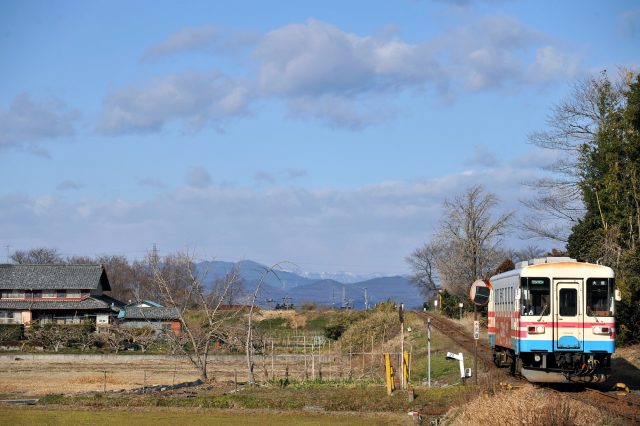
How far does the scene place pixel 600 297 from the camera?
22078 mm

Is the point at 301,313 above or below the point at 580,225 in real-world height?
below

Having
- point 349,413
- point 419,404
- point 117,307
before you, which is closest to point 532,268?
point 419,404

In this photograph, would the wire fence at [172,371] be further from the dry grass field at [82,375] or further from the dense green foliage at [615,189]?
the dense green foliage at [615,189]

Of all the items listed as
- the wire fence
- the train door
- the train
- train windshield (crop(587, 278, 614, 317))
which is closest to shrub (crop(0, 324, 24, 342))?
the wire fence

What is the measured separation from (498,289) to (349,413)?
7450 millimetres

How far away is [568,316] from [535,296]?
0.99 m

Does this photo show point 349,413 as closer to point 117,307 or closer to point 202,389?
point 202,389

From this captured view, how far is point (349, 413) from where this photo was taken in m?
22.6

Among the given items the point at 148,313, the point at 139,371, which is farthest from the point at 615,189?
the point at 148,313

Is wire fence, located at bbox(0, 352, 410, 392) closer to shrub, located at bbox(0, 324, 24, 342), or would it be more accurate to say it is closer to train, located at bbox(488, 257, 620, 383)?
train, located at bbox(488, 257, 620, 383)

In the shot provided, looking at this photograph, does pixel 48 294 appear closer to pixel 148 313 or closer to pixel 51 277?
pixel 51 277

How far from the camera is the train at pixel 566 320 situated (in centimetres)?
2191

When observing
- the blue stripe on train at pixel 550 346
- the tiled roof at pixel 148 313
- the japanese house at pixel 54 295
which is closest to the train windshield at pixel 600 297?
the blue stripe on train at pixel 550 346

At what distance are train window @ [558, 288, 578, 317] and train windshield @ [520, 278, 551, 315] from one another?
1.18ft
